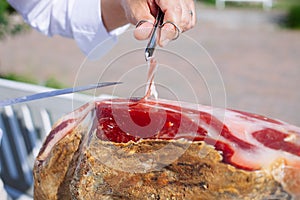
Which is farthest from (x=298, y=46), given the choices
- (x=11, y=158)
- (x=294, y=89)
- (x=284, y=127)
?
(x=284, y=127)

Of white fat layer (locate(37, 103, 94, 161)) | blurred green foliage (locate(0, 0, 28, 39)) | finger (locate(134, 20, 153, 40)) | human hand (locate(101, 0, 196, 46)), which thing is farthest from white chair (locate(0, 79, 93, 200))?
blurred green foliage (locate(0, 0, 28, 39))

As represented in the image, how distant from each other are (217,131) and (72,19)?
831 mm

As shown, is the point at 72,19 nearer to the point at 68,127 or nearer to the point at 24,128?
the point at 68,127

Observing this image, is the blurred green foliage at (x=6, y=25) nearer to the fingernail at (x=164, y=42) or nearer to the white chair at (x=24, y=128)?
the white chair at (x=24, y=128)

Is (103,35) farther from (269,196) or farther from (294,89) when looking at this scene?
(294,89)

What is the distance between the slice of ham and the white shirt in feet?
1.76

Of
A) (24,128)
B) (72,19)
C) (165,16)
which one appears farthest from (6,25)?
(165,16)

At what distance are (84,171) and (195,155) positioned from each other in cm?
25

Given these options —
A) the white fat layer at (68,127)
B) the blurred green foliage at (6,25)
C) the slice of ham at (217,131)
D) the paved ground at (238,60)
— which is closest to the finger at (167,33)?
the slice of ham at (217,131)

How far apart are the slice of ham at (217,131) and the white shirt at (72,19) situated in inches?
21.1

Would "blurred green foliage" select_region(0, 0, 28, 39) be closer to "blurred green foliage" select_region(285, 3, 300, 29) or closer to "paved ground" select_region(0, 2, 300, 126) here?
"paved ground" select_region(0, 2, 300, 126)

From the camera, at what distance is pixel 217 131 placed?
1.24 meters

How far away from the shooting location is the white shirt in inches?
71.6

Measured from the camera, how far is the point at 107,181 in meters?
1.24
